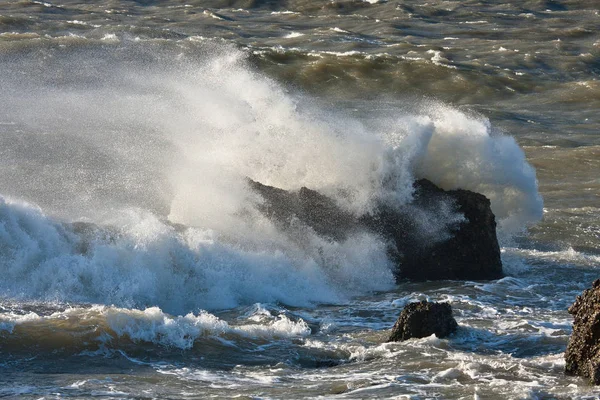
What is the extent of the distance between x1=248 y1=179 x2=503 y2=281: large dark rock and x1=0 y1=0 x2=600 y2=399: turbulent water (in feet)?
0.45

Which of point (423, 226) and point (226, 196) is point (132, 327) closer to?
point (226, 196)

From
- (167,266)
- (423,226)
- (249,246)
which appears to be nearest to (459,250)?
(423,226)

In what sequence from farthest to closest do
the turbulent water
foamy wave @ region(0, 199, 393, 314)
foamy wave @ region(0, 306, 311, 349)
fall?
foamy wave @ region(0, 199, 393, 314)
foamy wave @ region(0, 306, 311, 349)
the turbulent water

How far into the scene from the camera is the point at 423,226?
12.2m

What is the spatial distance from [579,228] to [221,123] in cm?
541

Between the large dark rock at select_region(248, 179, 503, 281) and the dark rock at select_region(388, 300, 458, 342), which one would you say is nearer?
the dark rock at select_region(388, 300, 458, 342)

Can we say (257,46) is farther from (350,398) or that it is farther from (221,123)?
(350,398)

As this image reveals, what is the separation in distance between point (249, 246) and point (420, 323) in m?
3.38

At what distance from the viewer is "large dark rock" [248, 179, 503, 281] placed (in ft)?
39.4

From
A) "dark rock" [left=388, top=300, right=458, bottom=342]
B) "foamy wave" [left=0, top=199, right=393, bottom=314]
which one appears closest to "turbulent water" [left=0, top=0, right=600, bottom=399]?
"foamy wave" [left=0, top=199, right=393, bottom=314]

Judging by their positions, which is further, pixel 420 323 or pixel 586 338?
pixel 420 323

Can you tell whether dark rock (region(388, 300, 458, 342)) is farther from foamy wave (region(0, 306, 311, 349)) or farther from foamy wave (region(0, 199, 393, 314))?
foamy wave (region(0, 199, 393, 314))

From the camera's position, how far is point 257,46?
34.5 m

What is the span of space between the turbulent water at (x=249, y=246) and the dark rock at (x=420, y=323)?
0.13 meters
